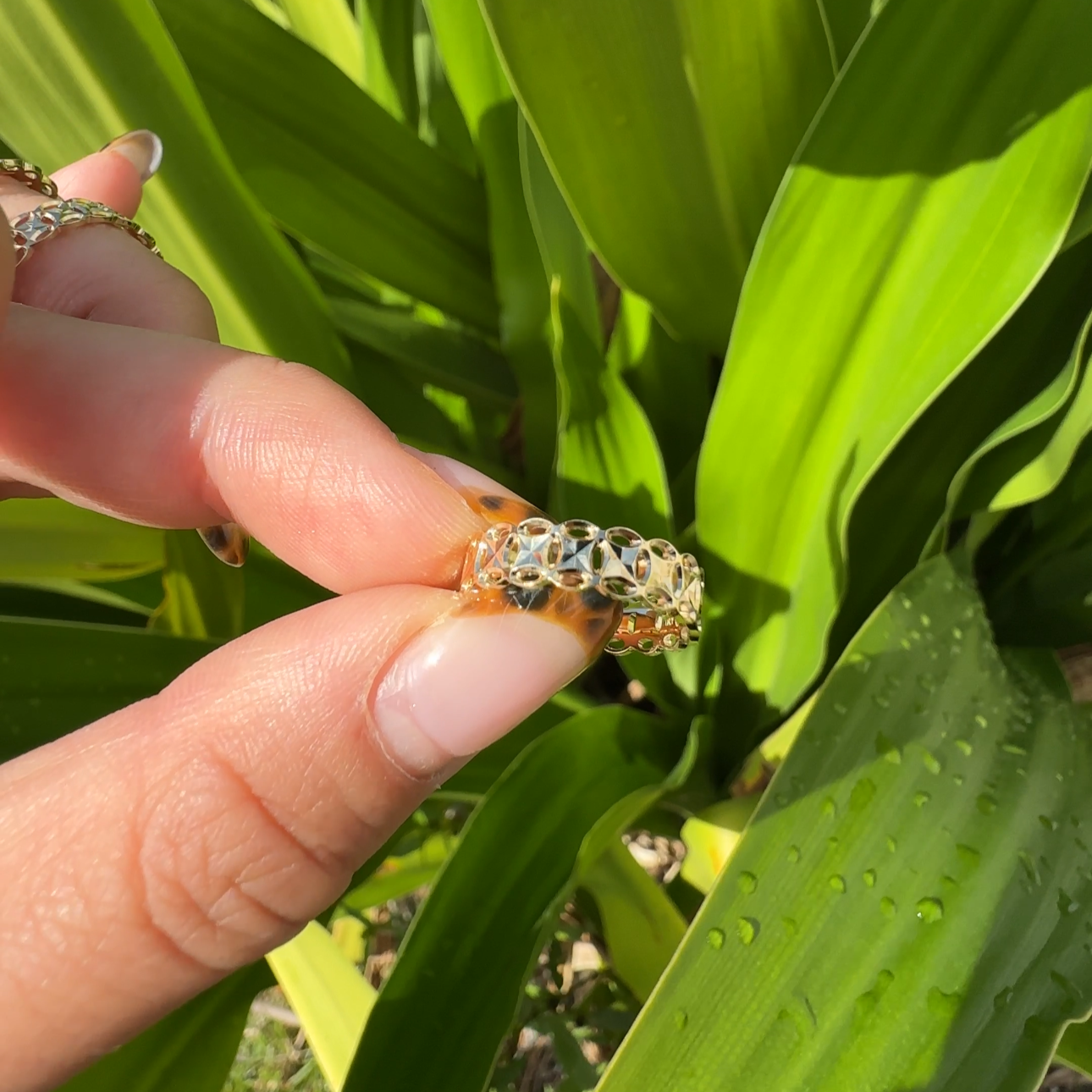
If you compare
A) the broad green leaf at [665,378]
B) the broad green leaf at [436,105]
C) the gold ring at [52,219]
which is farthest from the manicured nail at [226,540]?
the broad green leaf at [436,105]

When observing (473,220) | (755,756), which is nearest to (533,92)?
(473,220)

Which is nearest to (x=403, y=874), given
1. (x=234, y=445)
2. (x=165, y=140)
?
(x=234, y=445)

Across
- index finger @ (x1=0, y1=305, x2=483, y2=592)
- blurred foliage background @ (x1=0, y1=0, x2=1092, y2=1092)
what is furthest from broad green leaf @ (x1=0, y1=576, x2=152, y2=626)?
index finger @ (x1=0, y1=305, x2=483, y2=592)

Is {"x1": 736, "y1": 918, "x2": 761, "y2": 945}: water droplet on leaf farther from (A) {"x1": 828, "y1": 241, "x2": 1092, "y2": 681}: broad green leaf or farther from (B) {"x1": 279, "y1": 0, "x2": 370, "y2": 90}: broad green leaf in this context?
(B) {"x1": 279, "y1": 0, "x2": 370, "y2": 90}: broad green leaf

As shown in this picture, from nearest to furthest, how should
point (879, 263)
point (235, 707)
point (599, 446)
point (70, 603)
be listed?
point (235, 707)
point (879, 263)
point (599, 446)
point (70, 603)

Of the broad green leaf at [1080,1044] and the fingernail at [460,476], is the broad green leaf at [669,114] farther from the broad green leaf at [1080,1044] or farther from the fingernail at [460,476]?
the broad green leaf at [1080,1044]

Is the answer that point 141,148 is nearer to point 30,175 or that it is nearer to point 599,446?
point 30,175
